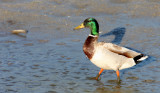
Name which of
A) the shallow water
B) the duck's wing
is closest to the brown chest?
the duck's wing

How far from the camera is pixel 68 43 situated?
28.1 feet

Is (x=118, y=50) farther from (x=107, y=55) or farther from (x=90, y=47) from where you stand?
(x=90, y=47)

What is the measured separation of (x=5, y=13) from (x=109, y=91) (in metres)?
5.11

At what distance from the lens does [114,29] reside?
30.9ft

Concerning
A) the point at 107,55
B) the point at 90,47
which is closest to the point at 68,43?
the point at 90,47

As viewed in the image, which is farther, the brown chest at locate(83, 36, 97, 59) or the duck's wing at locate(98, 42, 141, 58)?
the duck's wing at locate(98, 42, 141, 58)

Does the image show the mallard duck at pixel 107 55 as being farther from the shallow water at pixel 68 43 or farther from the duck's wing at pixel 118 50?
the shallow water at pixel 68 43

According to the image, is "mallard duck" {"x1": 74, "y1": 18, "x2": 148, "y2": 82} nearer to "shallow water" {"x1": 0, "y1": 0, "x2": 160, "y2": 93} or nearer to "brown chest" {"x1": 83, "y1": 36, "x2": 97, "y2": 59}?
"brown chest" {"x1": 83, "y1": 36, "x2": 97, "y2": 59}

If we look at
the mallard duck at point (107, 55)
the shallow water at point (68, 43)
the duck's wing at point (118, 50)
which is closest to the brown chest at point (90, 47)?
the mallard duck at point (107, 55)

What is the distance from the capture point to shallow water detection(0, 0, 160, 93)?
6.38 metres

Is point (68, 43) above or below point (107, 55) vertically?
below


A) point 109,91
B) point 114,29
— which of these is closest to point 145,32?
point 114,29

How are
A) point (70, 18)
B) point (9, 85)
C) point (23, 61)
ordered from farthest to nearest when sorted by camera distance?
point (70, 18) < point (23, 61) < point (9, 85)

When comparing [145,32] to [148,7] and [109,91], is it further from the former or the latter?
[109,91]
